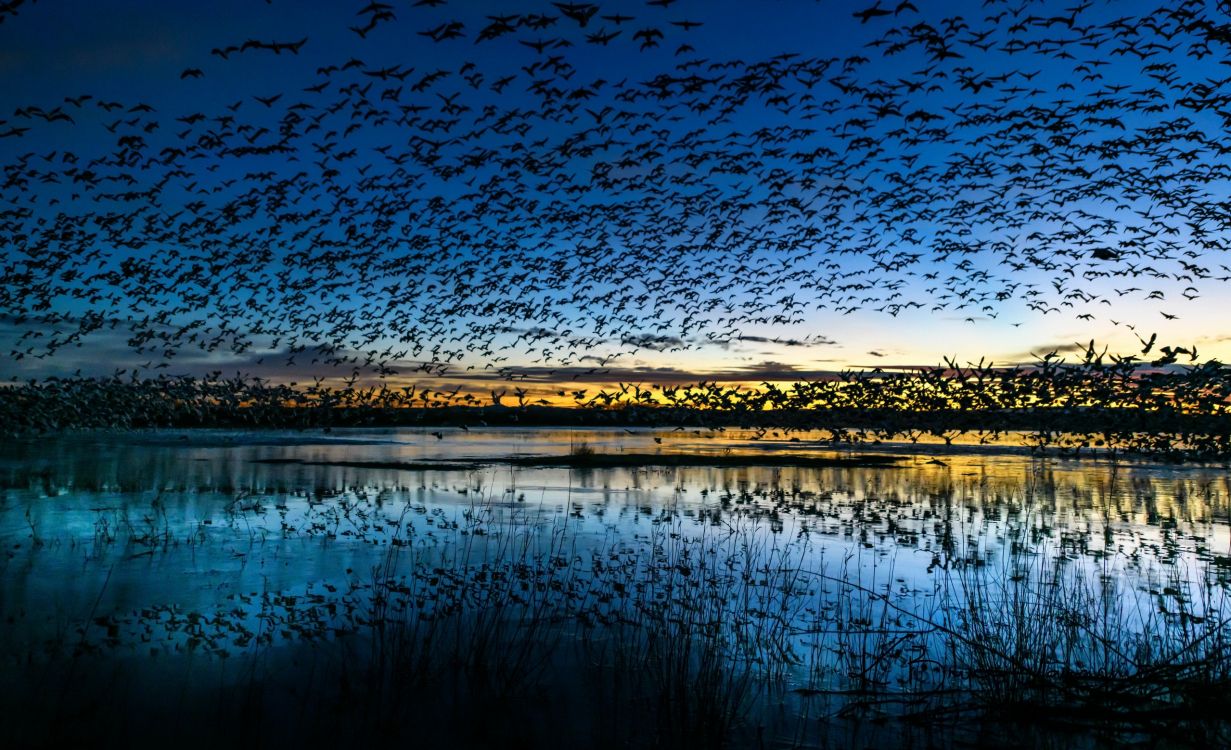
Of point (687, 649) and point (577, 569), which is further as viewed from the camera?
point (577, 569)

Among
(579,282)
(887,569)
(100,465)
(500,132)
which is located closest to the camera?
(887,569)

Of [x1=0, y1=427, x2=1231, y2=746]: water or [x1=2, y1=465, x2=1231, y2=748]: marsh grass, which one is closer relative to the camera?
[x1=2, y1=465, x2=1231, y2=748]: marsh grass

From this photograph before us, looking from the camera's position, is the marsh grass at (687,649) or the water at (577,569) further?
the water at (577,569)

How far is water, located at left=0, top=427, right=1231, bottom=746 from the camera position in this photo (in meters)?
10.2

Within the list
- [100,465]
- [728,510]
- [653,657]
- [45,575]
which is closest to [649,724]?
[653,657]

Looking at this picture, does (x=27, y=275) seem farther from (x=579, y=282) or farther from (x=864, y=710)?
(x=864, y=710)

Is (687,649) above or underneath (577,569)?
above

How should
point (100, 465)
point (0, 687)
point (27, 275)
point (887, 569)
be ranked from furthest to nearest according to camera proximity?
point (100, 465) < point (27, 275) < point (887, 569) < point (0, 687)

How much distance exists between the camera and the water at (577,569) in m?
10.2

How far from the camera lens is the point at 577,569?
1559 centimetres

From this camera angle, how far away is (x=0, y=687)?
896cm

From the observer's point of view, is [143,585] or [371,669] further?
[143,585]

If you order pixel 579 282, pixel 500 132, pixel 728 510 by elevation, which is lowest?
pixel 728 510

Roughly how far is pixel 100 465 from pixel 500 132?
101ft
